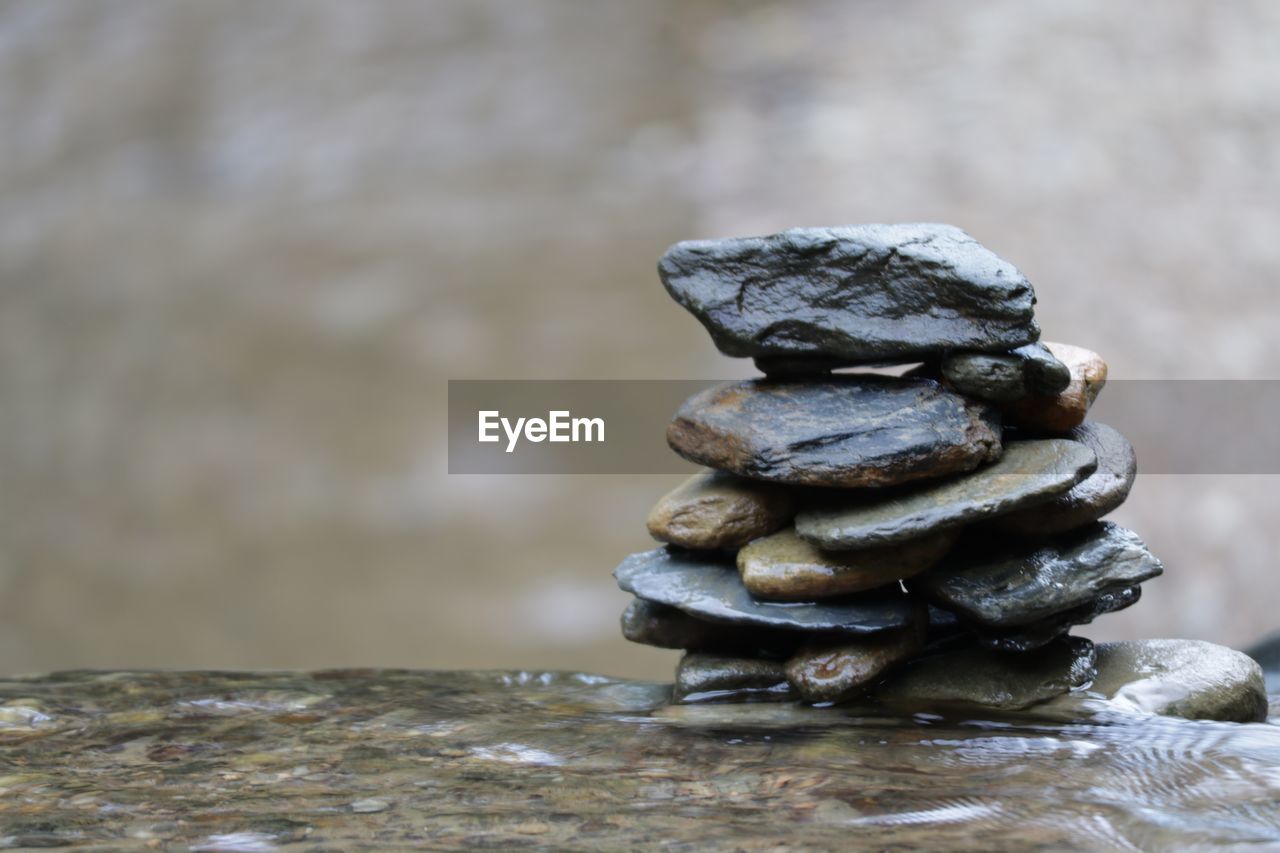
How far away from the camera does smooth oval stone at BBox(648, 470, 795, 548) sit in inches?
116

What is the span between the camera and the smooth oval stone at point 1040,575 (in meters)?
2.68

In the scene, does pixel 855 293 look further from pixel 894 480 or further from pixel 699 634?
pixel 699 634

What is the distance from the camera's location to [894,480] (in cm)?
267

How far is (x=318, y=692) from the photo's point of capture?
128 inches

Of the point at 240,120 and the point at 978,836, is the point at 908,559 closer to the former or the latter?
the point at 978,836

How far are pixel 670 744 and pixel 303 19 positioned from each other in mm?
6052

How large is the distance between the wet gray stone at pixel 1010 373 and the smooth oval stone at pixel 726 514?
54 cm

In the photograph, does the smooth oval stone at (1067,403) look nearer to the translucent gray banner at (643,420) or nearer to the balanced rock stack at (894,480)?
the balanced rock stack at (894,480)

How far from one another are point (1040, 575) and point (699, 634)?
0.88 metres

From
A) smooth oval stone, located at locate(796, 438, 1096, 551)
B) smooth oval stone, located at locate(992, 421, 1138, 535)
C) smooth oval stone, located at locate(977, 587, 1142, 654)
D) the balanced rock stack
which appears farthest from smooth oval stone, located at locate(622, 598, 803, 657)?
smooth oval stone, located at locate(992, 421, 1138, 535)

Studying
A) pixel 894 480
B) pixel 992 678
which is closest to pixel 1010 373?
pixel 894 480

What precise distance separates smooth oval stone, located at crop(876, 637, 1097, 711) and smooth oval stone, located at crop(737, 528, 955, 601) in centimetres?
27

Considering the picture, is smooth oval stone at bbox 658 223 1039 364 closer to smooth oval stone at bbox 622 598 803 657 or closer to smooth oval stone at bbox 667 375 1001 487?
smooth oval stone at bbox 667 375 1001 487

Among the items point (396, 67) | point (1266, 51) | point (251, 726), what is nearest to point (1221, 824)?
point (251, 726)
